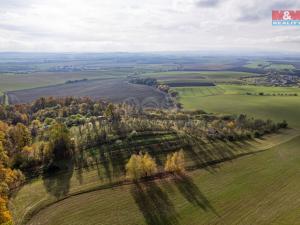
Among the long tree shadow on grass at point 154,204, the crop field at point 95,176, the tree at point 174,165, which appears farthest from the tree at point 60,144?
the tree at point 174,165

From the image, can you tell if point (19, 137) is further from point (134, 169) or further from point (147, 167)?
point (147, 167)

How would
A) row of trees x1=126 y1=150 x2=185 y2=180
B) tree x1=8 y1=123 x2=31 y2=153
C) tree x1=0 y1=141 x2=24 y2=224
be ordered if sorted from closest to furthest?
tree x1=0 y1=141 x2=24 y2=224, row of trees x1=126 y1=150 x2=185 y2=180, tree x1=8 y1=123 x2=31 y2=153

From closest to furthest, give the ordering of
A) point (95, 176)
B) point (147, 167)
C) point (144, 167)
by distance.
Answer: point (144, 167) → point (147, 167) → point (95, 176)

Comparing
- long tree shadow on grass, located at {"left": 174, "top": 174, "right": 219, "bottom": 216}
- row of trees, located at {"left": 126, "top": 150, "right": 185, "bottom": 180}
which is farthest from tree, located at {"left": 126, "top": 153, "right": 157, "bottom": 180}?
long tree shadow on grass, located at {"left": 174, "top": 174, "right": 219, "bottom": 216}

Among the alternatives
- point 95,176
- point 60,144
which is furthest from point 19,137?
point 95,176

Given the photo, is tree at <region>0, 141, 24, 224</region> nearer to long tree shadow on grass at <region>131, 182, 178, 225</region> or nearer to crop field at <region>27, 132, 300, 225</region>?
crop field at <region>27, 132, 300, 225</region>

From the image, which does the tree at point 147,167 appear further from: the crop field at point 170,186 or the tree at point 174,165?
the tree at point 174,165

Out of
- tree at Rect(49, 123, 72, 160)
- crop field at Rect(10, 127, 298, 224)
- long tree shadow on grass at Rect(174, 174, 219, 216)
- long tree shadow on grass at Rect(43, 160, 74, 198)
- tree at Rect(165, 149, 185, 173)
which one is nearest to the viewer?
long tree shadow on grass at Rect(174, 174, 219, 216)

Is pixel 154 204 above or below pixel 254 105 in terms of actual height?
below

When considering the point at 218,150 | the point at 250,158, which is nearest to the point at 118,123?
the point at 218,150
